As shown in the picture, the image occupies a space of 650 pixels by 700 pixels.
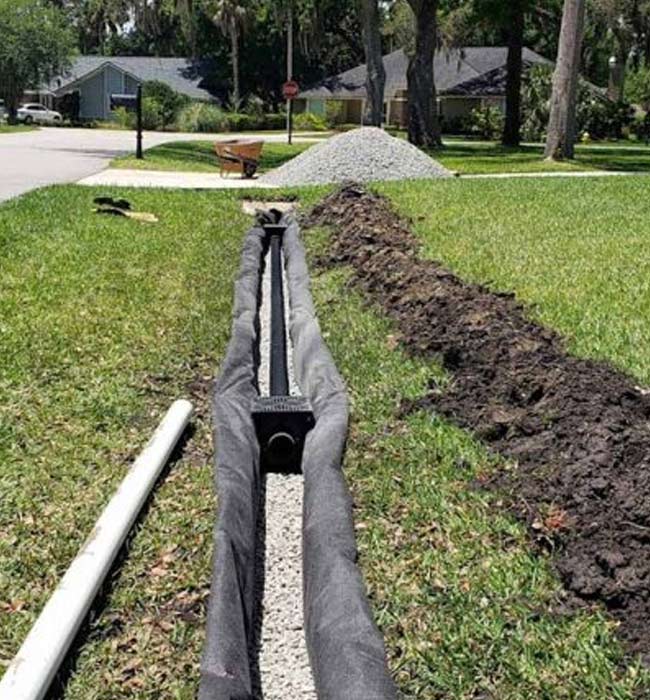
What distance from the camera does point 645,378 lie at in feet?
16.5

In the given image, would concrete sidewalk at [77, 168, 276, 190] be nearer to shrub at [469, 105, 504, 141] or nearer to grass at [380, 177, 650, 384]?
grass at [380, 177, 650, 384]

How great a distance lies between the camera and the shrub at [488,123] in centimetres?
4563

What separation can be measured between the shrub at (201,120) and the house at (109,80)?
12.7 m

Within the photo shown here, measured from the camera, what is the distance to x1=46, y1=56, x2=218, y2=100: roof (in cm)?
6219

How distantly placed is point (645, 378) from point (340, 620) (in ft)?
8.71

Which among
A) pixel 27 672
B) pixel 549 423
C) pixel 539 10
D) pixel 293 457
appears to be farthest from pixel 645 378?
pixel 539 10

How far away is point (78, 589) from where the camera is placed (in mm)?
3008

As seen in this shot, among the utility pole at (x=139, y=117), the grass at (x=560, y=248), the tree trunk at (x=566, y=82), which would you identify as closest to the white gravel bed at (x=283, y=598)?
the grass at (x=560, y=248)

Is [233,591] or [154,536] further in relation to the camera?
[154,536]

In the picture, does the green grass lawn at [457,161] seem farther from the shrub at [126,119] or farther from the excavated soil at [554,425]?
the shrub at [126,119]

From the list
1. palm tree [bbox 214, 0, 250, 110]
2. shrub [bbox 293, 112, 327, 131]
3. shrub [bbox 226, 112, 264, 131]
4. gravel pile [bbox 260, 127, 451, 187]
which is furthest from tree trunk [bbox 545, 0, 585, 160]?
palm tree [bbox 214, 0, 250, 110]

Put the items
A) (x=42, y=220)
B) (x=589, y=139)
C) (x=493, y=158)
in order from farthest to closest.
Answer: (x=589, y=139), (x=493, y=158), (x=42, y=220)

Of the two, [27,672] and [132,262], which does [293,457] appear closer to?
[27,672]

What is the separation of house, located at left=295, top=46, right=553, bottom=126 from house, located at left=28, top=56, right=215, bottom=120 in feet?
29.3
